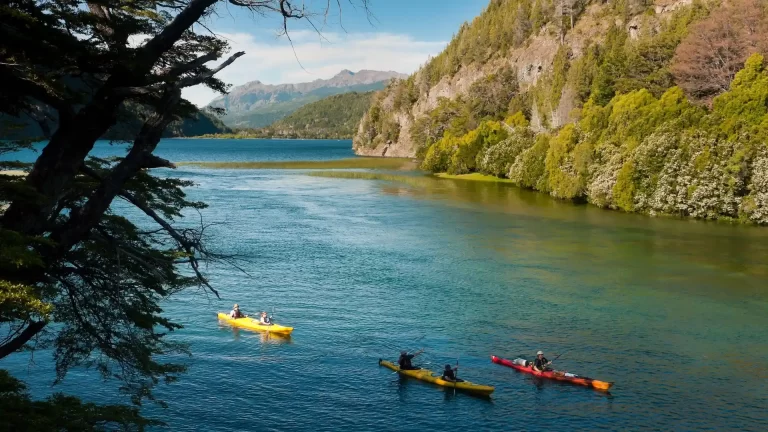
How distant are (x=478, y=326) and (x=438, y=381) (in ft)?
30.5

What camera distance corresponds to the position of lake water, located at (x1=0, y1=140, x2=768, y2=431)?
29.5m

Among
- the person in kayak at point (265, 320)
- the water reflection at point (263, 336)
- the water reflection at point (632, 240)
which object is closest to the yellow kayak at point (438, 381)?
the water reflection at point (263, 336)

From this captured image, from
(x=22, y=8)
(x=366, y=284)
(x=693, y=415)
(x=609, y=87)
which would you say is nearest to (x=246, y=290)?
(x=366, y=284)

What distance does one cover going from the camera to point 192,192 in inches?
4144

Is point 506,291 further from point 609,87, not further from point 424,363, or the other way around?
point 609,87

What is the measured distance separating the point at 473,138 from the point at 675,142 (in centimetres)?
6414

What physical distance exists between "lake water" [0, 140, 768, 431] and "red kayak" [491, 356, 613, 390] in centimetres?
39

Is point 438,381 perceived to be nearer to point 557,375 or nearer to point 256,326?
point 557,375

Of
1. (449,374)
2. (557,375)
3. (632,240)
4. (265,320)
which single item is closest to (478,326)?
(557,375)

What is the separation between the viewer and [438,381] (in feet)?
106

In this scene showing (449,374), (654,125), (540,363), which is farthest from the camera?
(654,125)

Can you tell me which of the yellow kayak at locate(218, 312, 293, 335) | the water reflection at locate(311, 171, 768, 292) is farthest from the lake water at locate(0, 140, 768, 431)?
the yellow kayak at locate(218, 312, 293, 335)

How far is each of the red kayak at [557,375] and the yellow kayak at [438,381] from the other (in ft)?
10.9

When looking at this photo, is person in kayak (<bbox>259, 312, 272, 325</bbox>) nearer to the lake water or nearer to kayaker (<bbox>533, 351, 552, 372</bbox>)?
the lake water
